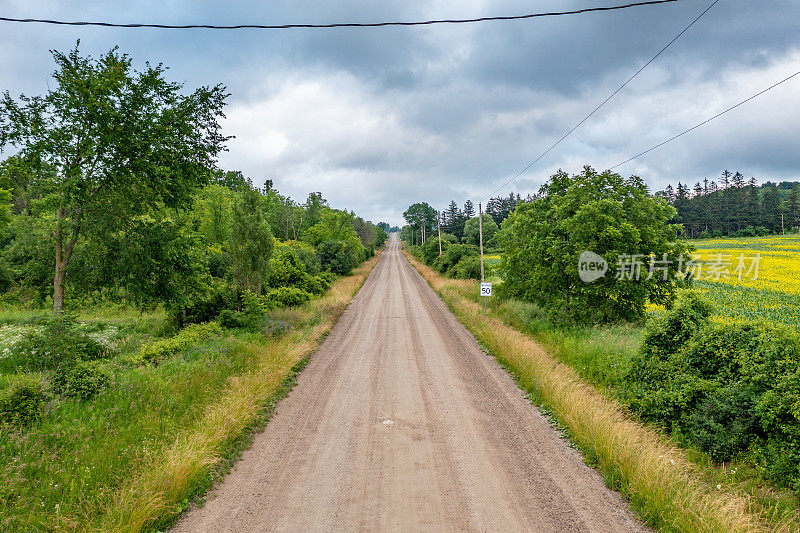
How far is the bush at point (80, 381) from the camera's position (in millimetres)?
6836

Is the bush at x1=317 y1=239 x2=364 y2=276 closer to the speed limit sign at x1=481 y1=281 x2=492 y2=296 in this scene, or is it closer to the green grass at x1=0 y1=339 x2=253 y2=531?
the speed limit sign at x1=481 y1=281 x2=492 y2=296

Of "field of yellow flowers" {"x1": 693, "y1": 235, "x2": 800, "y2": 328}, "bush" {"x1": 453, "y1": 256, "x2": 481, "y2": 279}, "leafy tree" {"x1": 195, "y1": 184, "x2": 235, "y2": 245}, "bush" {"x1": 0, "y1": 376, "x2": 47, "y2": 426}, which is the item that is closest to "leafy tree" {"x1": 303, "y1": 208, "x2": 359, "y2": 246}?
"leafy tree" {"x1": 195, "y1": 184, "x2": 235, "y2": 245}

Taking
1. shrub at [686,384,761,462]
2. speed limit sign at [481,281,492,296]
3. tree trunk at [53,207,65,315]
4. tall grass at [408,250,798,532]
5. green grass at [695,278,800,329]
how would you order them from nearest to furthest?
tall grass at [408,250,798,532] < shrub at [686,384,761,462] < tree trunk at [53,207,65,315] < green grass at [695,278,800,329] < speed limit sign at [481,281,492,296]

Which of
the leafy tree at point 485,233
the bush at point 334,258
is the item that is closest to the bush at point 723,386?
the bush at point 334,258

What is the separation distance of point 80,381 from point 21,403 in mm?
1117

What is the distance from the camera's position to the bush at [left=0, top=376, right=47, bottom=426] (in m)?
5.77

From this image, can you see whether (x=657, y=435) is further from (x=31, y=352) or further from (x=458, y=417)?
(x=31, y=352)

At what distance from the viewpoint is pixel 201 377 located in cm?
859

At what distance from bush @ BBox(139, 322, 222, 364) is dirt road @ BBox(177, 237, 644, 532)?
13.3 ft

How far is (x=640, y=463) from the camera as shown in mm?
5391

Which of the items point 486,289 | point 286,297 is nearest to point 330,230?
point 286,297

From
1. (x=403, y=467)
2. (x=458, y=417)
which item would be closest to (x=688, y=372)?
(x=458, y=417)

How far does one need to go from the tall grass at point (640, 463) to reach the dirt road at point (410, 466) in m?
0.32

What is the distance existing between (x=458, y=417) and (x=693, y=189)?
169 metres
